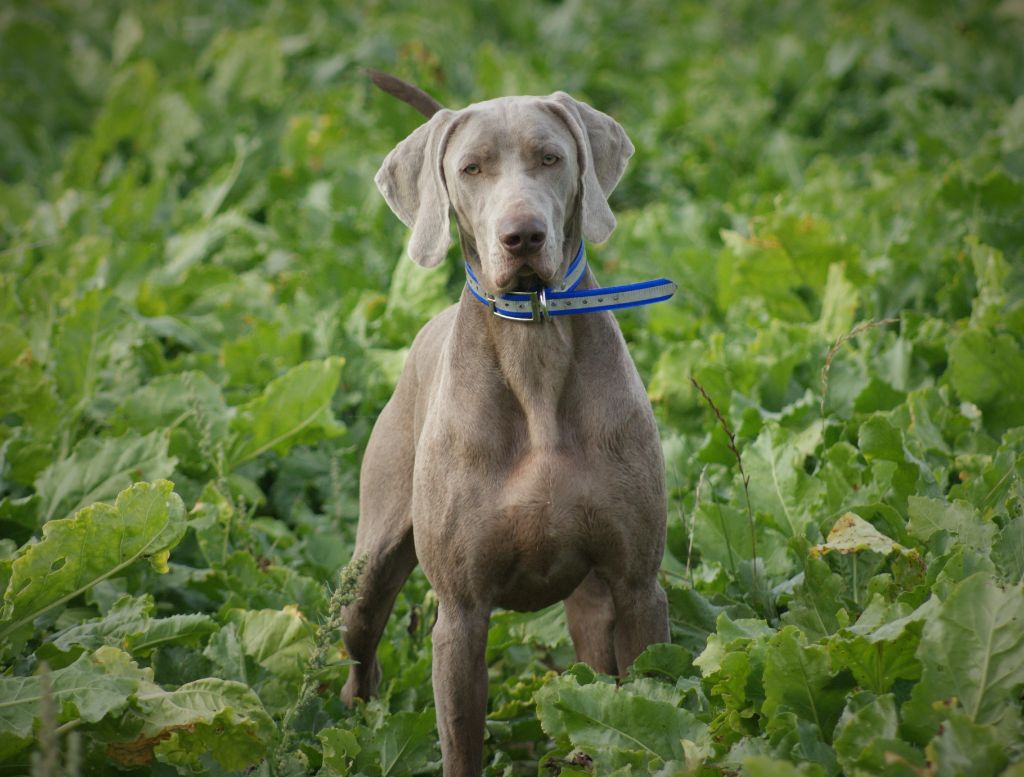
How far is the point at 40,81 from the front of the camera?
1122 centimetres

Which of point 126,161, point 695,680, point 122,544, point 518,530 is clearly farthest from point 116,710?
point 126,161

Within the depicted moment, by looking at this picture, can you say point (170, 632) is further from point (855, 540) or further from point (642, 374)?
point (642, 374)

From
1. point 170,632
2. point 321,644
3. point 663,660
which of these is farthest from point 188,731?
point 663,660

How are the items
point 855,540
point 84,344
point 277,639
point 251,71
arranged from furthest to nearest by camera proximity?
point 251,71
point 84,344
point 277,639
point 855,540

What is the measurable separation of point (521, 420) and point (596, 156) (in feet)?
2.48

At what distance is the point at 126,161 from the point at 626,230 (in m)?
4.29

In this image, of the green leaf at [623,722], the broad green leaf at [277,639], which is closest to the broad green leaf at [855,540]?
the green leaf at [623,722]

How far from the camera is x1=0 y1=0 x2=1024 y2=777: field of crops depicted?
3334mm

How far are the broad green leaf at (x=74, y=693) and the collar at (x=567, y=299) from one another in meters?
1.37

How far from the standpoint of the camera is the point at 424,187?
3.64 metres

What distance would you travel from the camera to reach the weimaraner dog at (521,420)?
11.2 ft

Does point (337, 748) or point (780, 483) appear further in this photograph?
point (780, 483)

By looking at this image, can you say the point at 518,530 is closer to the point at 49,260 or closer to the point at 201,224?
the point at 49,260

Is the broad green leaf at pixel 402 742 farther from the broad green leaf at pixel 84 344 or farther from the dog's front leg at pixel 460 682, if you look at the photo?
the broad green leaf at pixel 84 344
